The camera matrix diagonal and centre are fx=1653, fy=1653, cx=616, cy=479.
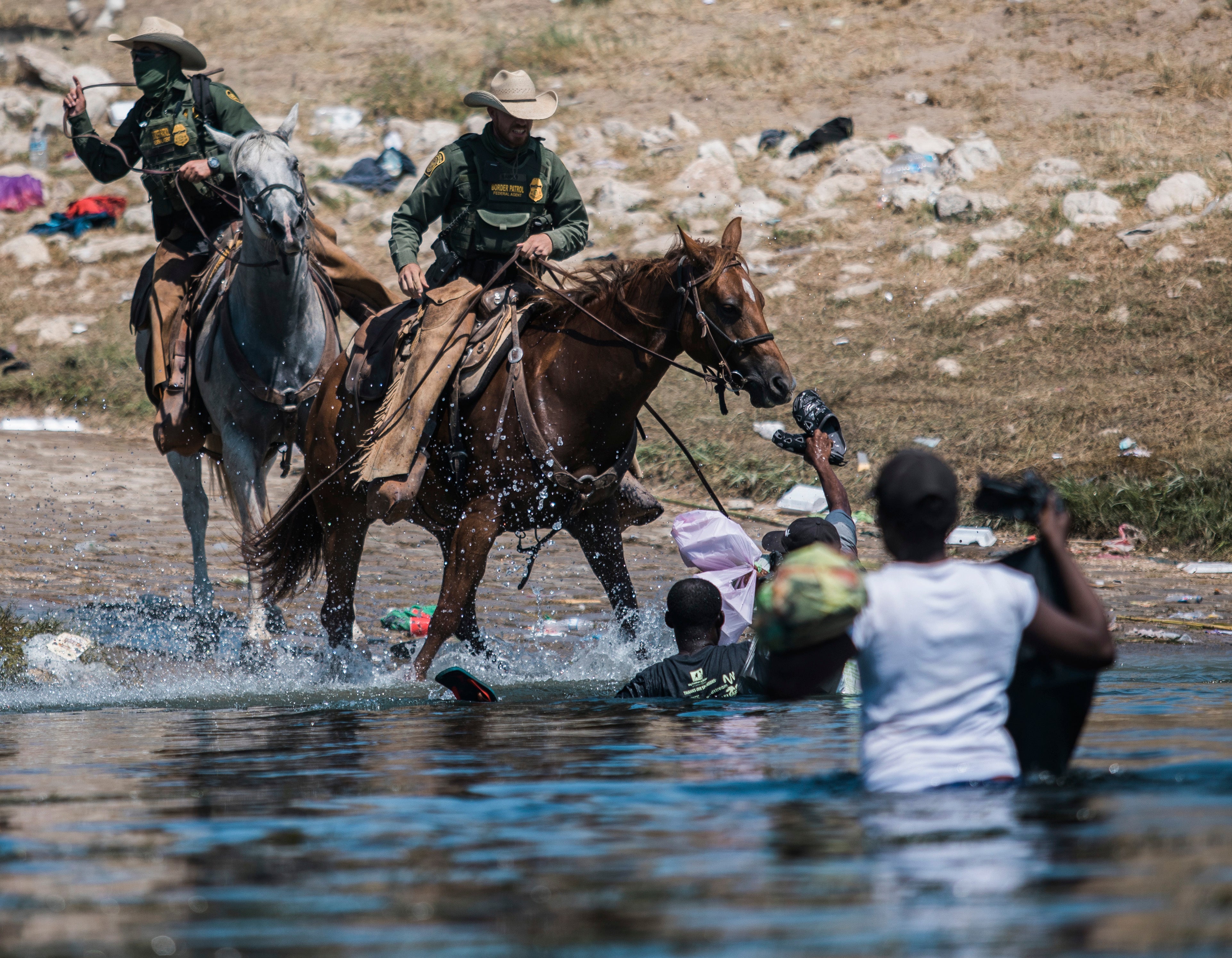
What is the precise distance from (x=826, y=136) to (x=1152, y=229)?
478 cm

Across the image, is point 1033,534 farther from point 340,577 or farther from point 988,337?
point 340,577

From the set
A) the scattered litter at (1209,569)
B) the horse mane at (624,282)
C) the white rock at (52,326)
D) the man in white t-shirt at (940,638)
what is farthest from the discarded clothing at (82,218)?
the man in white t-shirt at (940,638)

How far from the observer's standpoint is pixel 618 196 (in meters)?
18.6

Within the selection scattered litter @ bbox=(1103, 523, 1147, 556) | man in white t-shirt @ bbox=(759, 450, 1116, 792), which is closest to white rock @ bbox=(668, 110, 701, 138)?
scattered litter @ bbox=(1103, 523, 1147, 556)

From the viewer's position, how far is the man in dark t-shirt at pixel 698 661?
6.85 metres

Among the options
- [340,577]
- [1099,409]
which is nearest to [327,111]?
Result: [1099,409]

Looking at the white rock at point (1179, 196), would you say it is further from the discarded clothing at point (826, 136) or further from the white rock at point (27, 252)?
the white rock at point (27, 252)

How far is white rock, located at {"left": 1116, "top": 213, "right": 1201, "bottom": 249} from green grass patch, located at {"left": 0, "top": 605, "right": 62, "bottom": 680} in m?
10.6

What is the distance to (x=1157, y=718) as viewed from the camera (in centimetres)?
605

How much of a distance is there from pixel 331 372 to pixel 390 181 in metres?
11.6

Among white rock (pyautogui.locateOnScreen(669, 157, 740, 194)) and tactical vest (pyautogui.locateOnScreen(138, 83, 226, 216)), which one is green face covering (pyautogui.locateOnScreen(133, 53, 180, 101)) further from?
white rock (pyautogui.locateOnScreen(669, 157, 740, 194))

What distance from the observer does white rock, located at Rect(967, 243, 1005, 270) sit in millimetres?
15891

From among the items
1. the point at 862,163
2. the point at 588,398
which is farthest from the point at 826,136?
the point at 588,398

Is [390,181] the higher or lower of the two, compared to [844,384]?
higher
